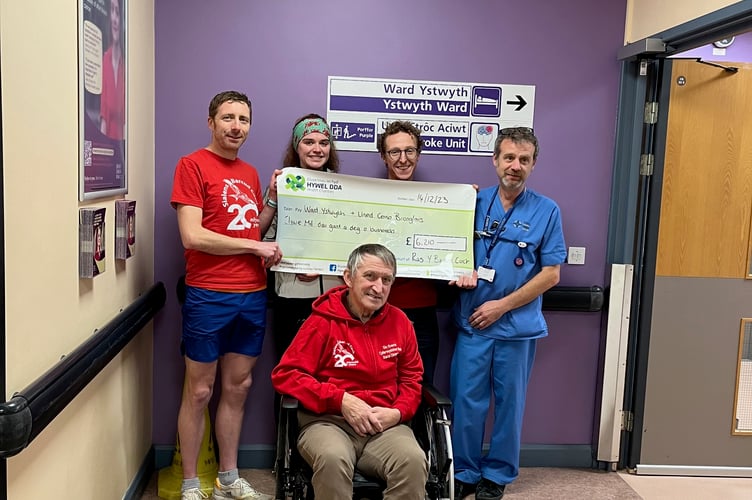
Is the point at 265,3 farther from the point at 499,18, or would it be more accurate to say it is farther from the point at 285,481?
the point at 285,481

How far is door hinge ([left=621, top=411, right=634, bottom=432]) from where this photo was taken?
3.37 meters

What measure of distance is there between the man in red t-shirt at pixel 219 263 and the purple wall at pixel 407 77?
1.53 ft

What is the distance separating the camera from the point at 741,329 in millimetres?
3365

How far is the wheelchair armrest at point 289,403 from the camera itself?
2234 millimetres

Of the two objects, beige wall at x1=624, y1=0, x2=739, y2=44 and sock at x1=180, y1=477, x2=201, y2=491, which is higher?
beige wall at x1=624, y1=0, x2=739, y2=44

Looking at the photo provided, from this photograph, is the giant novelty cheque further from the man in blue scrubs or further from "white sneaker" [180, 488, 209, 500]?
"white sneaker" [180, 488, 209, 500]

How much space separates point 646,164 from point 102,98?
2.45 metres

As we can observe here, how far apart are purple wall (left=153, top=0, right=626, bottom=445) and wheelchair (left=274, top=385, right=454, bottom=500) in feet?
2.96

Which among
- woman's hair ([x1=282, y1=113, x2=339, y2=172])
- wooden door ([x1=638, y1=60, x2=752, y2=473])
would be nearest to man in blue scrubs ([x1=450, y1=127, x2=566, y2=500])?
woman's hair ([x1=282, y1=113, x2=339, y2=172])

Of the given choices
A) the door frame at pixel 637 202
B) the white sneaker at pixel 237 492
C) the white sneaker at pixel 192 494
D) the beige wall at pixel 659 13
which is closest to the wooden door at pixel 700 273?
the door frame at pixel 637 202

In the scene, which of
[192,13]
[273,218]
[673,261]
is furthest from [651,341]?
[192,13]

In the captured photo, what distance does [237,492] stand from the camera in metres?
2.86

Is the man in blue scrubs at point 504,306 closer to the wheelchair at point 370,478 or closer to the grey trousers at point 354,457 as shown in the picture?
the wheelchair at point 370,478

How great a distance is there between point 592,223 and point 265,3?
75.0 inches
